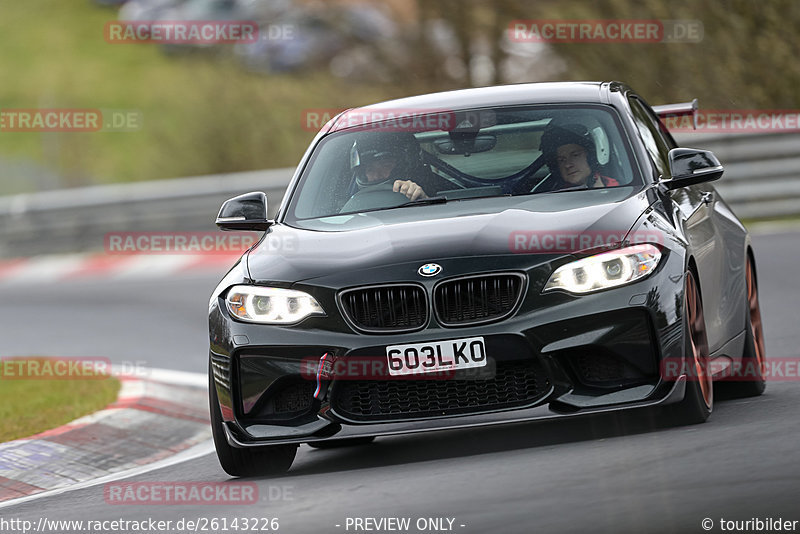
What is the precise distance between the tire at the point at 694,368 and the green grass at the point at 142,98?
Answer: 802 inches

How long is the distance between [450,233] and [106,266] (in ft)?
46.9

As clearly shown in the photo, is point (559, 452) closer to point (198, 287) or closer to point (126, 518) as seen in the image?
point (126, 518)

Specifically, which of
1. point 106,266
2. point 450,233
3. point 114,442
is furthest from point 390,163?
point 106,266

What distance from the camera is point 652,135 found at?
8359mm

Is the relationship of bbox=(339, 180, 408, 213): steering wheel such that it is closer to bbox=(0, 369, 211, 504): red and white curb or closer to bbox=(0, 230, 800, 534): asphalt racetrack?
bbox=(0, 230, 800, 534): asphalt racetrack

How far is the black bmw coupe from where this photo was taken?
6473mm

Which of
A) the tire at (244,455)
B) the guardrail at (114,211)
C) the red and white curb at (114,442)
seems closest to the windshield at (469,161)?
the tire at (244,455)

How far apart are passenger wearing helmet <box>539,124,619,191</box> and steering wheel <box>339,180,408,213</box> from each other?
2.31 ft

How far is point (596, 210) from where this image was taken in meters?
6.95

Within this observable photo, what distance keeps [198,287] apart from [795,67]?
8028 millimetres

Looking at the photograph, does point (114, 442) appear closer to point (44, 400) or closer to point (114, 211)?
point (44, 400)

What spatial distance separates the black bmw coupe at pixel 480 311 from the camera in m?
6.47

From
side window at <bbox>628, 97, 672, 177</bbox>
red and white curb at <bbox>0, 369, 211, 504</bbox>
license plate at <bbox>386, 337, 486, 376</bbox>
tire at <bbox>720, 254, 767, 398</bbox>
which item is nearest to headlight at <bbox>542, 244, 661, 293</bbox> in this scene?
license plate at <bbox>386, 337, 486, 376</bbox>

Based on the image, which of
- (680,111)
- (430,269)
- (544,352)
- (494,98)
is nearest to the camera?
(544,352)
